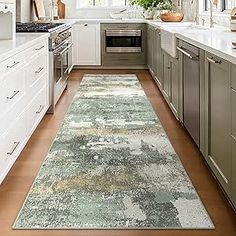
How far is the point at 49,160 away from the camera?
3.40 metres

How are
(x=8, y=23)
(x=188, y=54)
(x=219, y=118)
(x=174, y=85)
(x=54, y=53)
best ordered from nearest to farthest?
(x=219, y=118)
(x=188, y=54)
(x=8, y=23)
(x=174, y=85)
(x=54, y=53)

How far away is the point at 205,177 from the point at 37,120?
1712mm

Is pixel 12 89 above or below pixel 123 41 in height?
below

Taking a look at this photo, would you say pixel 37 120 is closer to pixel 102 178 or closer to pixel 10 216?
pixel 102 178

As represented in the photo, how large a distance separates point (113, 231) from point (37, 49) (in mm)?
2223

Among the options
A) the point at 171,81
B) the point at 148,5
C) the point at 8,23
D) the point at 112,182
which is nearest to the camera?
the point at 112,182

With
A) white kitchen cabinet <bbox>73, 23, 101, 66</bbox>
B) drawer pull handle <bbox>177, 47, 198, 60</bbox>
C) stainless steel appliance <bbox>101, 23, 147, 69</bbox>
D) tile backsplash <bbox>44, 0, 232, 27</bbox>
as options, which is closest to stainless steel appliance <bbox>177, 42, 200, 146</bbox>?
drawer pull handle <bbox>177, 47, 198, 60</bbox>

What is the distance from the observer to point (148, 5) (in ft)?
28.6

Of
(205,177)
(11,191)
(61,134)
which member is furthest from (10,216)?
(61,134)

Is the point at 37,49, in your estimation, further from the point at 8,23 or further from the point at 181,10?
the point at 181,10

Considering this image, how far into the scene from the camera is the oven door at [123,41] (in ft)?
28.7

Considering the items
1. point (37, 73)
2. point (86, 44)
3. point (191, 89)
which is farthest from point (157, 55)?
point (191, 89)

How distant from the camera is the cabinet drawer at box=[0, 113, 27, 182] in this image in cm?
277

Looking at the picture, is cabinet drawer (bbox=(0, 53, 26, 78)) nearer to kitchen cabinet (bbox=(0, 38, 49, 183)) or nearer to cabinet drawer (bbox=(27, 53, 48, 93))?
kitchen cabinet (bbox=(0, 38, 49, 183))
